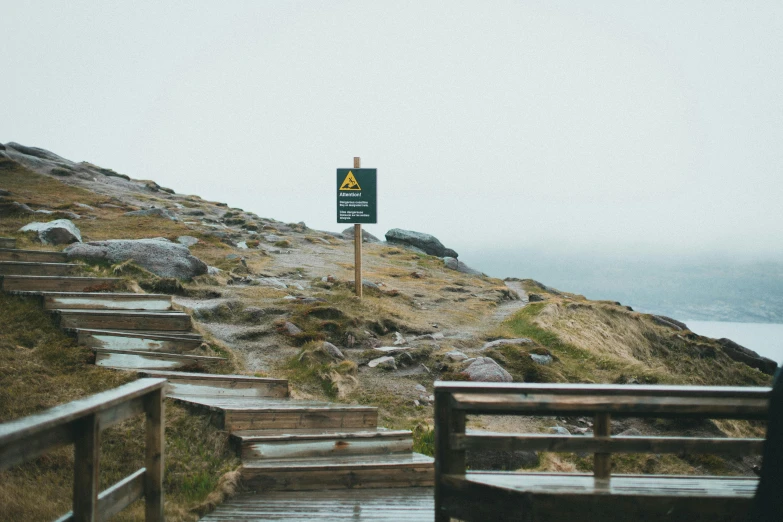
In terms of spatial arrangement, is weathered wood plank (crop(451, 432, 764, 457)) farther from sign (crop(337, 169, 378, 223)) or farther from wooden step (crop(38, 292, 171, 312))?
sign (crop(337, 169, 378, 223))

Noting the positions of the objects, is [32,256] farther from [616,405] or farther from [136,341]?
[616,405]

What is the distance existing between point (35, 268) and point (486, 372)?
7.91 meters

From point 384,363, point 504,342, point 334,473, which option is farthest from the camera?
point 504,342

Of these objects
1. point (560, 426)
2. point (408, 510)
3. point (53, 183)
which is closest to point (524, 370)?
point (560, 426)

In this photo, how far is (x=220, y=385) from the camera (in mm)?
8164

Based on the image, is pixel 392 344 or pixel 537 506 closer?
pixel 537 506

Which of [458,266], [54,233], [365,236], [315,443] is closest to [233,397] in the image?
[315,443]

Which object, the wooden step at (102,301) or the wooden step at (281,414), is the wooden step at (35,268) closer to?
the wooden step at (102,301)

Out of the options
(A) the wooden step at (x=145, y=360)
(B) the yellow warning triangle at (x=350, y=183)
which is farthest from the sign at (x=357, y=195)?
(A) the wooden step at (x=145, y=360)

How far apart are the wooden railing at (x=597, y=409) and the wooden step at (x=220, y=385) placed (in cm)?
481

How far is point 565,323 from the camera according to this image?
17.5 m

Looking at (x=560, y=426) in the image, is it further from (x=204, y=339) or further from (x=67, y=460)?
(x=67, y=460)

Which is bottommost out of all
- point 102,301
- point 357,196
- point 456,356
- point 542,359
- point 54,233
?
point 542,359

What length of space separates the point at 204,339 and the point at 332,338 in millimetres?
3215
